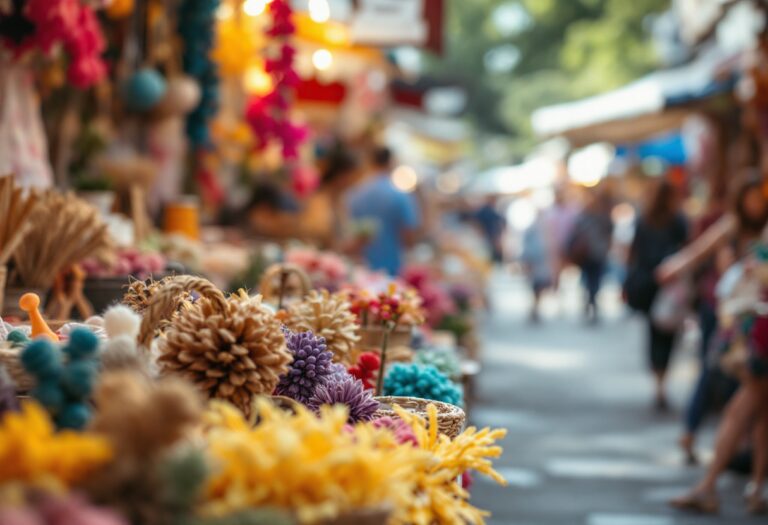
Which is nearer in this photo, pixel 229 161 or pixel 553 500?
pixel 553 500

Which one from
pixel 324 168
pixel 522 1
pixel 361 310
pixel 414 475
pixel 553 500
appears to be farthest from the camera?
pixel 522 1

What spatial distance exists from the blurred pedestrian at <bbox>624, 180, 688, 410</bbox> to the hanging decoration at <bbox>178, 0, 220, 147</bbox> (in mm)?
3566

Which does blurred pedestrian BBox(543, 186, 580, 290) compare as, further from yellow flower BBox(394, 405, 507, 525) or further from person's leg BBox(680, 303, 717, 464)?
yellow flower BBox(394, 405, 507, 525)

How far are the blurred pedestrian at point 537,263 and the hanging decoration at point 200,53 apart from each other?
939 cm

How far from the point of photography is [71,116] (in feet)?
18.1

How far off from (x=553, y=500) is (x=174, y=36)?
143 inches

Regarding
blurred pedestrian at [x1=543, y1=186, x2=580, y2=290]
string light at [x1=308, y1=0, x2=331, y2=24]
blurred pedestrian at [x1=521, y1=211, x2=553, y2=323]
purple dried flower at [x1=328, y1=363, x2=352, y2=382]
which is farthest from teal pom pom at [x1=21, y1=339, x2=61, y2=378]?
blurred pedestrian at [x1=543, y1=186, x2=580, y2=290]

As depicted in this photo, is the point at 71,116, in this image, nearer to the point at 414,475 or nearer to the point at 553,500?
the point at 553,500

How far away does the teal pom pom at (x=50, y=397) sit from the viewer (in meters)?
1.55

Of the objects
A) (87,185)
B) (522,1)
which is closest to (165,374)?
(87,185)

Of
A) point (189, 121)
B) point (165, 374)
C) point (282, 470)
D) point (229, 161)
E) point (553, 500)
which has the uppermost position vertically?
point (229, 161)

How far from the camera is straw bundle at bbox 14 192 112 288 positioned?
331 centimetres

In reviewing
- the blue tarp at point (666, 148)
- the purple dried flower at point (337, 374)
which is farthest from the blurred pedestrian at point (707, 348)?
the blue tarp at point (666, 148)

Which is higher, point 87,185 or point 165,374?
point 87,185
